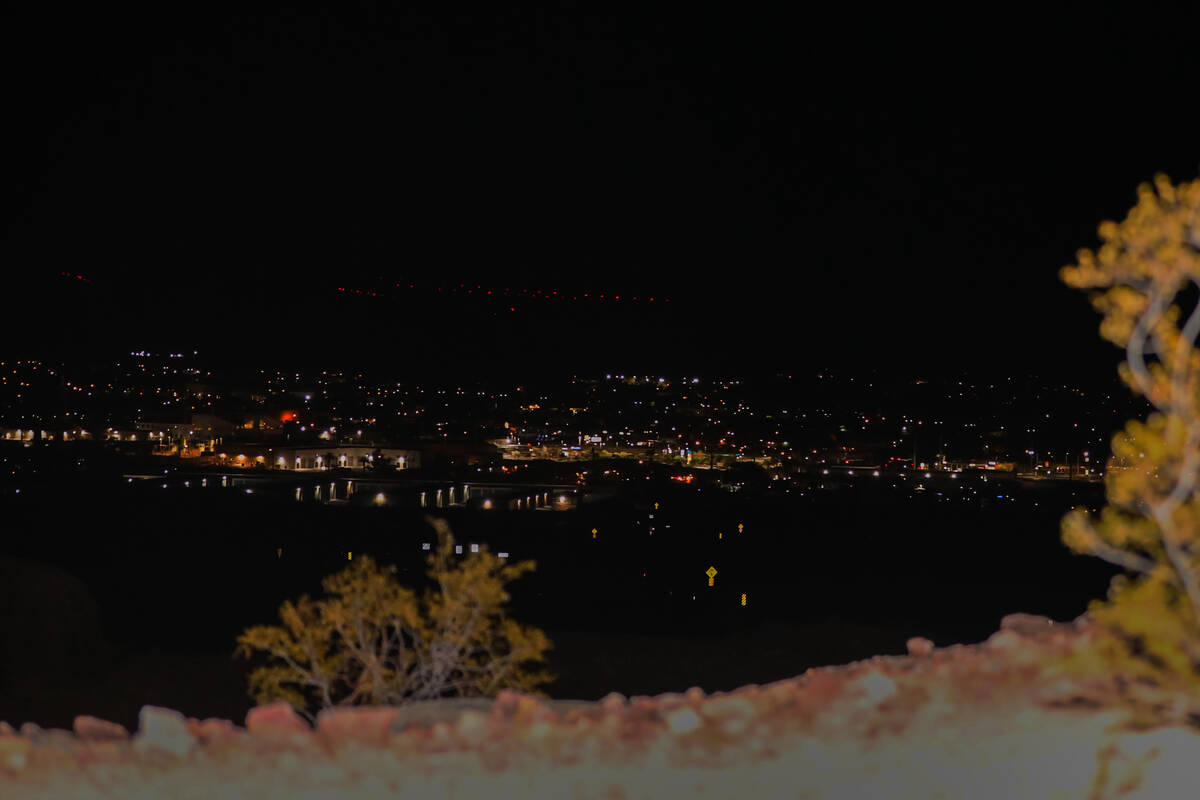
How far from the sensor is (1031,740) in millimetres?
5250

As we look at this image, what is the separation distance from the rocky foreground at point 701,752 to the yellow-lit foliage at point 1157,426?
1.29ft

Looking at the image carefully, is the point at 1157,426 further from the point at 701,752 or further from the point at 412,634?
the point at 412,634

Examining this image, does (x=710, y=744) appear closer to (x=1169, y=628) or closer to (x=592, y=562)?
(x=1169, y=628)

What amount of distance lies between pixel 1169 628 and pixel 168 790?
473cm

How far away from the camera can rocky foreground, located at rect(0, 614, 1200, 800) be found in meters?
5.14

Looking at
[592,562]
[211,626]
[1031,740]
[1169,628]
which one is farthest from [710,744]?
[592,562]

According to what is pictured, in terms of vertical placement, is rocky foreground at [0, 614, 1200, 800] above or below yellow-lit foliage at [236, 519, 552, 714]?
below

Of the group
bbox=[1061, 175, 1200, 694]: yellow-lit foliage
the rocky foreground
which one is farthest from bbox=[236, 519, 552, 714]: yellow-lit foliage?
bbox=[1061, 175, 1200, 694]: yellow-lit foliage

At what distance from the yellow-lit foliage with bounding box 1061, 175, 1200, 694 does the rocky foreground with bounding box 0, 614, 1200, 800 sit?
0.39 m

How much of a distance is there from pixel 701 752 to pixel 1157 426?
2648mm

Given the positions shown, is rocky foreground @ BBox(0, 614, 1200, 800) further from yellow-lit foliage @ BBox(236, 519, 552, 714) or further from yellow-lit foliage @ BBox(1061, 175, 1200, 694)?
Result: yellow-lit foliage @ BBox(236, 519, 552, 714)

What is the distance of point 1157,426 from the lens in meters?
5.40

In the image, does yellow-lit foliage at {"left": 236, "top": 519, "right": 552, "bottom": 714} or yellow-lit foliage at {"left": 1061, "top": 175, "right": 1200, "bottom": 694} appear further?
yellow-lit foliage at {"left": 236, "top": 519, "right": 552, "bottom": 714}

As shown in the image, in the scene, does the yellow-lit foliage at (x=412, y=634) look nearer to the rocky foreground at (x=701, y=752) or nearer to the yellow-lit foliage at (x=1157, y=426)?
the rocky foreground at (x=701, y=752)
